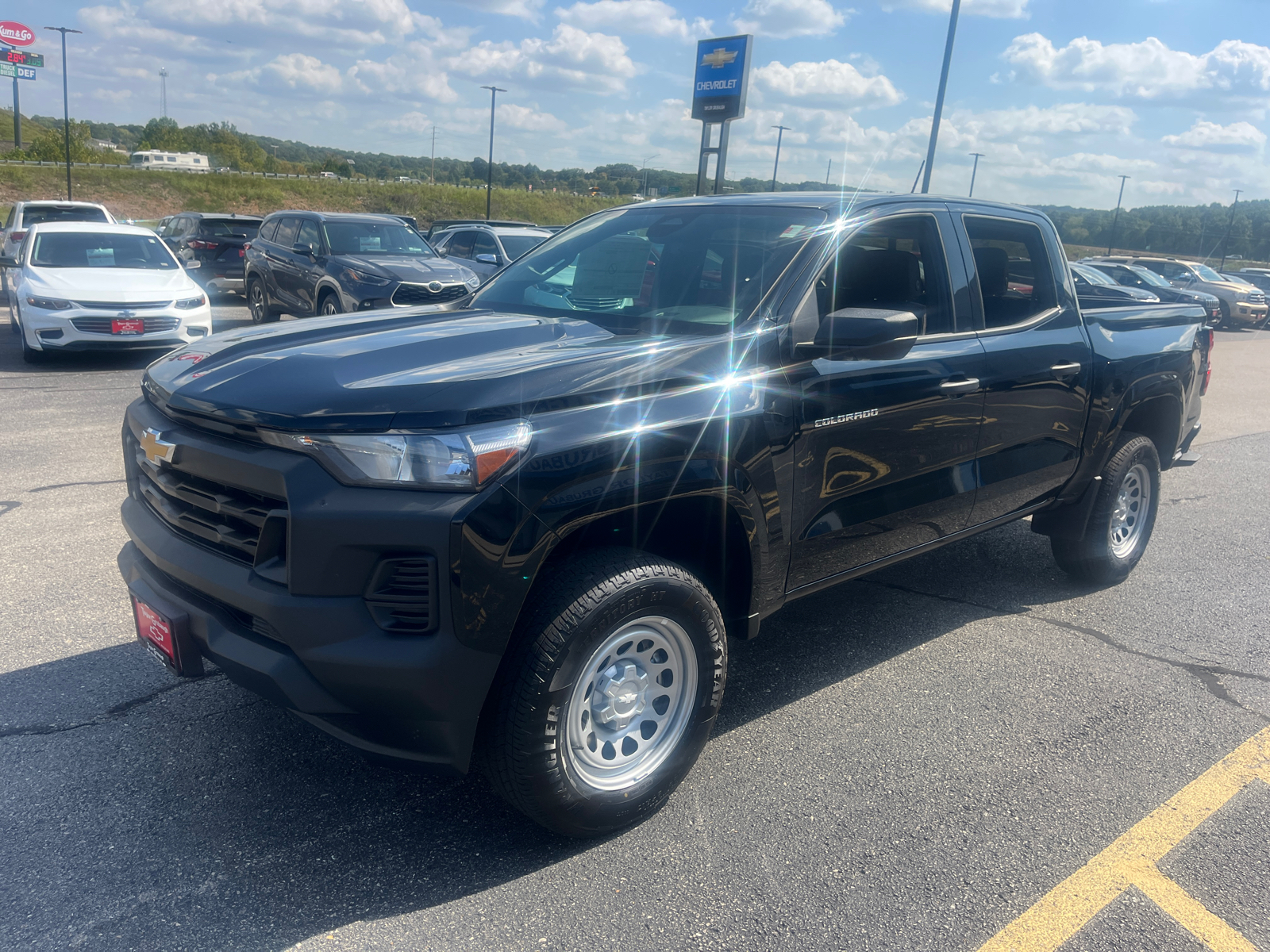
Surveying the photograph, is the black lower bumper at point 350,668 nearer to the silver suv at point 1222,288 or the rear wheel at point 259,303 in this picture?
the rear wheel at point 259,303

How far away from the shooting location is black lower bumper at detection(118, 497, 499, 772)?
2.25 m

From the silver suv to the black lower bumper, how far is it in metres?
30.2

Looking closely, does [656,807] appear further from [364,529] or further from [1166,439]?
[1166,439]

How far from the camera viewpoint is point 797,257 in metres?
3.23

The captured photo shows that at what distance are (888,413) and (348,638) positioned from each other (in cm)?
207

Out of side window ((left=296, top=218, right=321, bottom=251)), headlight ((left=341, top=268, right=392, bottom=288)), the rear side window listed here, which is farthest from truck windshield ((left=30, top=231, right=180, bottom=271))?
the rear side window

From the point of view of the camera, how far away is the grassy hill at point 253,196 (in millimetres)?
54844

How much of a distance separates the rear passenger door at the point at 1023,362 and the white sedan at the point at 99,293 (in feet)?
25.9

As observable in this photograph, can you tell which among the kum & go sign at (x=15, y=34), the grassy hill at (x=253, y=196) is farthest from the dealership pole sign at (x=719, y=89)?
the kum & go sign at (x=15, y=34)

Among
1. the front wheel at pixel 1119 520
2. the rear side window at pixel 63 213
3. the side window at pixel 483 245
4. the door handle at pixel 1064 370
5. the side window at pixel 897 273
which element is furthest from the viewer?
the rear side window at pixel 63 213

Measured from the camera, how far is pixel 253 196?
60.0m

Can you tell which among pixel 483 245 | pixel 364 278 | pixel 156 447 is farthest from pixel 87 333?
pixel 156 447

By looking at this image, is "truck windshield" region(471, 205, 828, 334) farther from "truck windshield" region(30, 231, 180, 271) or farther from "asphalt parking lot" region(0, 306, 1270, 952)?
"truck windshield" region(30, 231, 180, 271)

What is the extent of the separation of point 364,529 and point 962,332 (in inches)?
105
